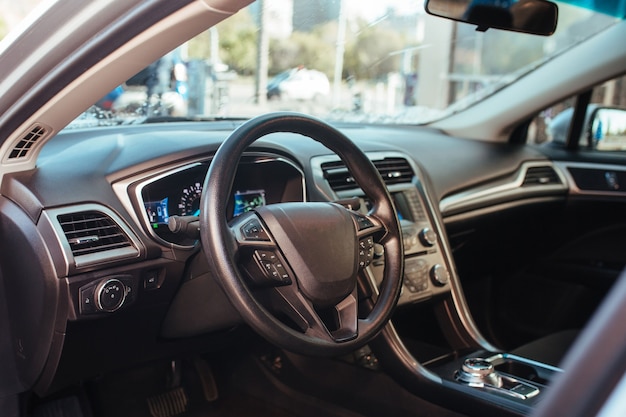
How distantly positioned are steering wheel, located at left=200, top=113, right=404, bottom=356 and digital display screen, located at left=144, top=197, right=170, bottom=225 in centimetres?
34

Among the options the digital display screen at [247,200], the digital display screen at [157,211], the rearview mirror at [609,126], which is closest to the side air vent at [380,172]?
the digital display screen at [247,200]

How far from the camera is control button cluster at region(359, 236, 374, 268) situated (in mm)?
1823

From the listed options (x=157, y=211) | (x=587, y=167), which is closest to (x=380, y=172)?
(x=157, y=211)

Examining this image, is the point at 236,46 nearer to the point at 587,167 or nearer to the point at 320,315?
the point at 320,315

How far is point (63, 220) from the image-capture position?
1819 mm

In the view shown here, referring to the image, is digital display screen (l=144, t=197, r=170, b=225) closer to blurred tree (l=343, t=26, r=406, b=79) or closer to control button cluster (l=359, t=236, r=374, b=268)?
control button cluster (l=359, t=236, r=374, b=268)

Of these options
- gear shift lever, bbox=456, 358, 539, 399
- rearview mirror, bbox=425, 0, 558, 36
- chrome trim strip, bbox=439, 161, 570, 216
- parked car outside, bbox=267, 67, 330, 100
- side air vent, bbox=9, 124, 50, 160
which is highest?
rearview mirror, bbox=425, 0, 558, 36

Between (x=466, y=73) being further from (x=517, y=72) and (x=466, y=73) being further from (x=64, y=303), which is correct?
(x=64, y=303)

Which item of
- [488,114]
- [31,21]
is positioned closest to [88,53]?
[31,21]

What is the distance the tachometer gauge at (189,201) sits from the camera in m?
2.04

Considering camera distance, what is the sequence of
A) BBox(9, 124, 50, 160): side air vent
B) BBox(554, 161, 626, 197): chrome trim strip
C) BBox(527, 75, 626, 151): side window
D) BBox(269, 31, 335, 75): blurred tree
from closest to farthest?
BBox(9, 124, 50, 160): side air vent
BBox(269, 31, 335, 75): blurred tree
BBox(554, 161, 626, 197): chrome trim strip
BBox(527, 75, 626, 151): side window

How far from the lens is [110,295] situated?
186 centimetres

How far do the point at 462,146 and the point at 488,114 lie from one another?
0.31 metres

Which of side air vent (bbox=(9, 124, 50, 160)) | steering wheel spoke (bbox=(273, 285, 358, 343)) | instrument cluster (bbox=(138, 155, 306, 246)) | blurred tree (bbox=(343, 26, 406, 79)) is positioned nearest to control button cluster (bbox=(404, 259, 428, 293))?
instrument cluster (bbox=(138, 155, 306, 246))
